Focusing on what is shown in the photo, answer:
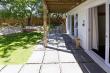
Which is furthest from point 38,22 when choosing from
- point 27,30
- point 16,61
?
point 16,61

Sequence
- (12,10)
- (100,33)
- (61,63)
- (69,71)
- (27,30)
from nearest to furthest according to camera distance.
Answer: (69,71) → (61,63) → (100,33) → (12,10) → (27,30)

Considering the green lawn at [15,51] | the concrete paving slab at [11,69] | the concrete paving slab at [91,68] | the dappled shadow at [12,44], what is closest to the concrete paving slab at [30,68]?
the concrete paving slab at [11,69]

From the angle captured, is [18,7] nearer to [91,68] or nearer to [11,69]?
[11,69]

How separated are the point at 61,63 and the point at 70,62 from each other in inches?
13.5

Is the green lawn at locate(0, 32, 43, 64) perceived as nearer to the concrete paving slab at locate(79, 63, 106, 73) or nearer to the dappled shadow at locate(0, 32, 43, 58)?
the dappled shadow at locate(0, 32, 43, 58)

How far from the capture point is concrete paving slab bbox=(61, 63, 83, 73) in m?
5.80

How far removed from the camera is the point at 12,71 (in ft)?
19.0

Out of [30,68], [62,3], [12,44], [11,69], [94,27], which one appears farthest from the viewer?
[12,44]

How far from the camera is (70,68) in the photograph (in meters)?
6.12

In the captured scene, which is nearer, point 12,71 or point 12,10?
point 12,71

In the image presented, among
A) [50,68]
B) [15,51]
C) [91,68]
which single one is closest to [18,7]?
[15,51]

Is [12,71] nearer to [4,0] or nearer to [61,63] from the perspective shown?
[61,63]

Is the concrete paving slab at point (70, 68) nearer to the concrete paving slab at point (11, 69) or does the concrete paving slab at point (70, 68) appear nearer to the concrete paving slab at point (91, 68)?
the concrete paving slab at point (91, 68)

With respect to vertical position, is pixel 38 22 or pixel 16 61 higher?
pixel 38 22
